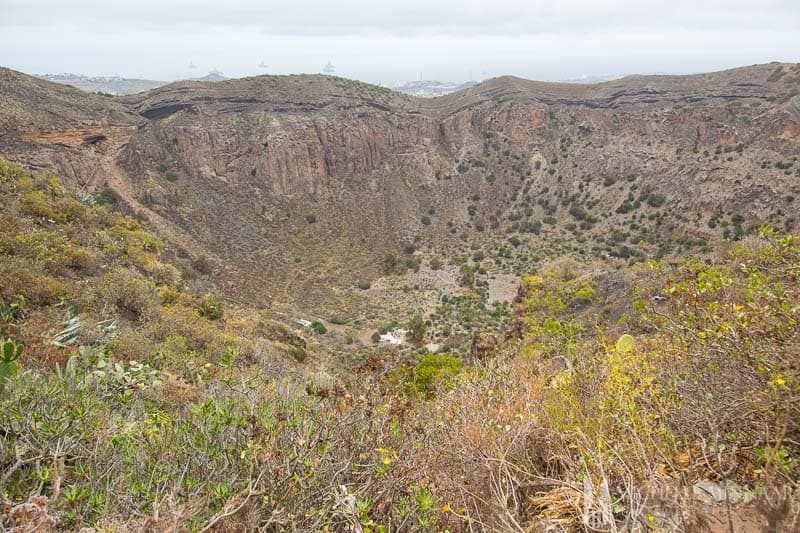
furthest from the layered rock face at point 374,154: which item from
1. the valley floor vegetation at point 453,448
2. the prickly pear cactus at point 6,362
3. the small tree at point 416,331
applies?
the valley floor vegetation at point 453,448

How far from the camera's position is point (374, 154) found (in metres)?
41.6

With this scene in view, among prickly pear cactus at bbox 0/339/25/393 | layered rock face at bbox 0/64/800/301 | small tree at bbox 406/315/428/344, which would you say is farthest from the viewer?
layered rock face at bbox 0/64/800/301

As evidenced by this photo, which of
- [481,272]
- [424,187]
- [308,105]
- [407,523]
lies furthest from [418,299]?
[407,523]

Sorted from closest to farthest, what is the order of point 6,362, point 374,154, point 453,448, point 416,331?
point 453,448 < point 6,362 < point 416,331 < point 374,154

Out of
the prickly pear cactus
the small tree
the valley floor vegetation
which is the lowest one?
the small tree

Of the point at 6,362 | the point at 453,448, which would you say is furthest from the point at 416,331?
the point at 6,362

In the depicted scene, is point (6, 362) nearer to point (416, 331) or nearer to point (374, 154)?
point (416, 331)

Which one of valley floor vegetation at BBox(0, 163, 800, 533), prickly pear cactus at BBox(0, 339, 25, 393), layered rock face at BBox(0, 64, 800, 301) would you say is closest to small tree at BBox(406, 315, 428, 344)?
layered rock face at BBox(0, 64, 800, 301)

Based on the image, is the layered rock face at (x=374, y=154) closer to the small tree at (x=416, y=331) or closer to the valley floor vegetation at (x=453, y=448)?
the small tree at (x=416, y=331)

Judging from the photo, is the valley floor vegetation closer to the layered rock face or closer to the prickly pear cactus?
the prickly pear cactus

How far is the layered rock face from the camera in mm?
28953

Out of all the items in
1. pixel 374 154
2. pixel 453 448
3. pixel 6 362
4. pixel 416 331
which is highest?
pixel 6 362

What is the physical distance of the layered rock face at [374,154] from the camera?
95.0 ft

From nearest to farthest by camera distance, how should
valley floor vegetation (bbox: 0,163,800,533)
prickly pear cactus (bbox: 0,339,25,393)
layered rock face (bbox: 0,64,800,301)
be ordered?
valley floor vegetation (bbox: 0,163,800,533), prickly pear cactus (bbox: 0,339,25,393), layered rock face (bbox: 0,64,800,301)
